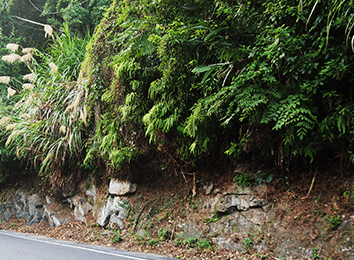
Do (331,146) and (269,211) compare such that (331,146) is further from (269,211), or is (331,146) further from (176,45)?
(176,45)

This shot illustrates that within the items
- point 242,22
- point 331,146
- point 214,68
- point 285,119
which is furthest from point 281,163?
point 242,22

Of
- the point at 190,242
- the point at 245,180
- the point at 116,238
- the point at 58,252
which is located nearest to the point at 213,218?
the point at 190,242

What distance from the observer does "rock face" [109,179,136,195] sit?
712 cm

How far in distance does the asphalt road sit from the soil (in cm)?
39

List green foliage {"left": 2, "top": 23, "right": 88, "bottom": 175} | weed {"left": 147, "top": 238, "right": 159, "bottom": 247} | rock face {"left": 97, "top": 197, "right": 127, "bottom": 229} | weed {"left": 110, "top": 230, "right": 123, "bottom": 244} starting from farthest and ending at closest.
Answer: green foliage {"left": 2, "top": 23, "right": 88, "bottom": 175} → rock face {"left": 97, "top": 197, "right": 127, "bottom": 229} → weed {"left": 110, "top": 230, "right": 123, "bottom": 244} → weed {"left": 147, "top": 238, "right": 159, "bottom": 247}

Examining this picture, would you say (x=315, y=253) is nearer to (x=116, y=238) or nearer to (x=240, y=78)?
Answer: (x=240, y=78)

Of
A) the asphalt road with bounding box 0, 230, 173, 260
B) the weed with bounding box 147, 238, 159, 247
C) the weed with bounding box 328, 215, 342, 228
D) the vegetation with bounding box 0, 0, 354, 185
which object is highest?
the vegetation with bounding box 0, 0, 354, 185

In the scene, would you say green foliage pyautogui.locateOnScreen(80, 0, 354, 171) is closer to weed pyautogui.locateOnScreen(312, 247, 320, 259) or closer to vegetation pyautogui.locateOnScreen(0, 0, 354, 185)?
vegetation pyautogui.locateOnScreen(0, 0, 354, 185)

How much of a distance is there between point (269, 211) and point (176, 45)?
3.64 m

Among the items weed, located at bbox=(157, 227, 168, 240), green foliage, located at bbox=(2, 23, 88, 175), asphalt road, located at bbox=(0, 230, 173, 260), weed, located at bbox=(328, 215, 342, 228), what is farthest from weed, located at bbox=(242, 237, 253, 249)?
green foliage, located at bbox=(2, 23, 88, 175)

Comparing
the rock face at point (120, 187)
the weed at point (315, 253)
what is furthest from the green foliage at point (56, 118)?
the weed at point (315, 253)

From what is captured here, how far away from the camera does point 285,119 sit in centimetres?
378

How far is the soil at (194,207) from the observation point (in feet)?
13.9

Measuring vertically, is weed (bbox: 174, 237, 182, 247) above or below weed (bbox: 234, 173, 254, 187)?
below
